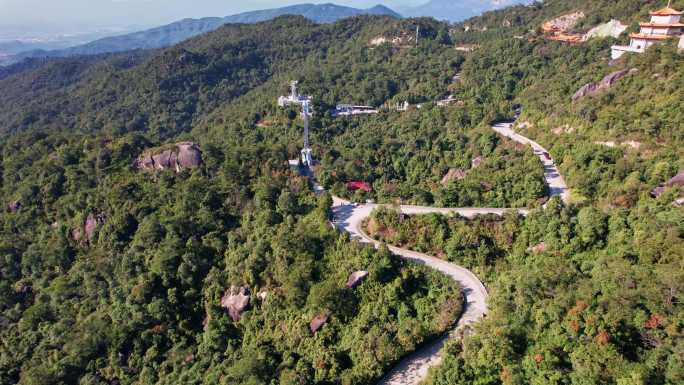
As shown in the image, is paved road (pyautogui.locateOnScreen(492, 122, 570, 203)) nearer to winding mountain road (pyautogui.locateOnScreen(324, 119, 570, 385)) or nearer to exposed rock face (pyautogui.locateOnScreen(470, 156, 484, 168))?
winding mountain road (pyautogui.locateOnScreen(324, 119, 570, 385))

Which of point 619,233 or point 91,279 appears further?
point 91,279

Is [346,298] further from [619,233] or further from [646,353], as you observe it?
[619,233]

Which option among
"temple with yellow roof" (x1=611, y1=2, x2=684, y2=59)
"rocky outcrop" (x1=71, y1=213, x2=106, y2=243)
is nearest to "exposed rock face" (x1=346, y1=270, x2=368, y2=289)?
"rocky outcrop" (x1=71, y1=213, x2=106, y2=243)

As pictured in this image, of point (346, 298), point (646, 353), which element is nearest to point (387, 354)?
point (346, 298)

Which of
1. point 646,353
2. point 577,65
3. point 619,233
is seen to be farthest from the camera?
point 577,65

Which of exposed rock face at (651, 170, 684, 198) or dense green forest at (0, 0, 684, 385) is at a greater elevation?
exposed rock face at (651, 170, 684, 198)

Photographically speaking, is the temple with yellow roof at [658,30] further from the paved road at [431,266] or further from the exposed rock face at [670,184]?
the paved road at [431,266]
